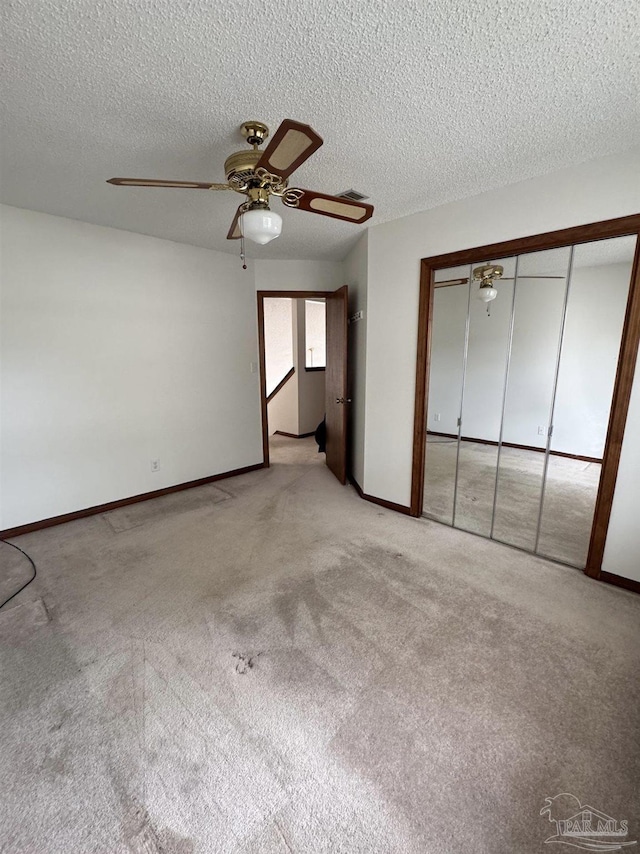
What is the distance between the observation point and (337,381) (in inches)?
151

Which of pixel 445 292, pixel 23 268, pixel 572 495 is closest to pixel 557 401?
pixel 572 495

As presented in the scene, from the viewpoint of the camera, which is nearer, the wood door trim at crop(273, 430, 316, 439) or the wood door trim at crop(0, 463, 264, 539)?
the wood door trim at crop(0, 463, 264, 539)

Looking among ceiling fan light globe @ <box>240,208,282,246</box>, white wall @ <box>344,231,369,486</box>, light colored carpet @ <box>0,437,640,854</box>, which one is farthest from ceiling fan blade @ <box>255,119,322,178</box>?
light colored carpet @ <box>0,437,640,854</box>

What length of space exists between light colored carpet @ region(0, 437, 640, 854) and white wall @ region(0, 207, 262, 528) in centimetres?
83

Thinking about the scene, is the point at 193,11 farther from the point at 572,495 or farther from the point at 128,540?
the point at 572,495

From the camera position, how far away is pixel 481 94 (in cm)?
149

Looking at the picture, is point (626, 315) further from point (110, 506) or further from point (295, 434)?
point (295, 434)

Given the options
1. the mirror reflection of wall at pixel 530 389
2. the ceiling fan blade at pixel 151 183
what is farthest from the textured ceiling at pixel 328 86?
the mirror reflection of wall at pixel 530 389

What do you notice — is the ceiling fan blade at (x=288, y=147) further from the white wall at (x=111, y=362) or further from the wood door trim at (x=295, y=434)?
the wood door trim at (x=295, y=434)

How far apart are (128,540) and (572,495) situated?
134 inches

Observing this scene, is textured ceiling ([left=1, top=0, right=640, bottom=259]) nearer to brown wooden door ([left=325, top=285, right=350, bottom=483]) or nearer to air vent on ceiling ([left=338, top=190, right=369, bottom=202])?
air vent on ceiling ([left=338, top=190, right=369, bottom=202])

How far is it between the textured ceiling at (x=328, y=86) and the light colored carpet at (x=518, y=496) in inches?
73.7

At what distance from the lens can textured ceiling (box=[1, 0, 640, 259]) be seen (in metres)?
1.15

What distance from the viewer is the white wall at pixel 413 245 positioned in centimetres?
199
